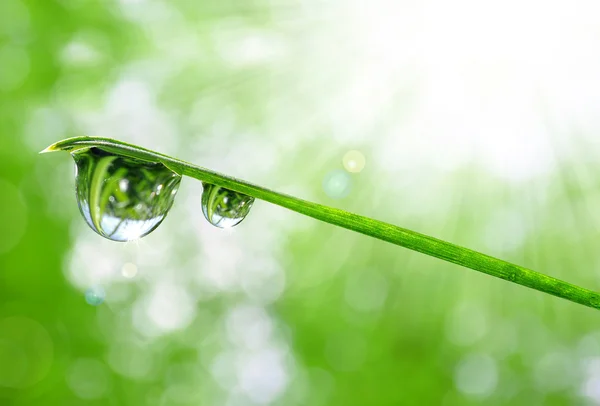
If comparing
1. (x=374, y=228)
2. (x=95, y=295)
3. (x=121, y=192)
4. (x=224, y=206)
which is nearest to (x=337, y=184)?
(x=95, y=295)

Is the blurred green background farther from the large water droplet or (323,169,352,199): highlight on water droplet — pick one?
the large water droplet

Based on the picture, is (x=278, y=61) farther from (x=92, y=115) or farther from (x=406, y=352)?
(x=406, y=352)

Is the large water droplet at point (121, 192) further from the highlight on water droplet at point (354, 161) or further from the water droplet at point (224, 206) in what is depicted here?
the highlight on water droplet at point (354, 161)

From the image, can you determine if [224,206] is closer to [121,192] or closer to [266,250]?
[121,192]

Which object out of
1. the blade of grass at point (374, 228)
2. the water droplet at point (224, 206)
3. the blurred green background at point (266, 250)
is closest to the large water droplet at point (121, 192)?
the water droplet at point (224, 206)

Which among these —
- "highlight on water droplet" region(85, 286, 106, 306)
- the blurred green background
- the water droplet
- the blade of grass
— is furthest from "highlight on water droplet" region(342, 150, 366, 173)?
the blade of grass
